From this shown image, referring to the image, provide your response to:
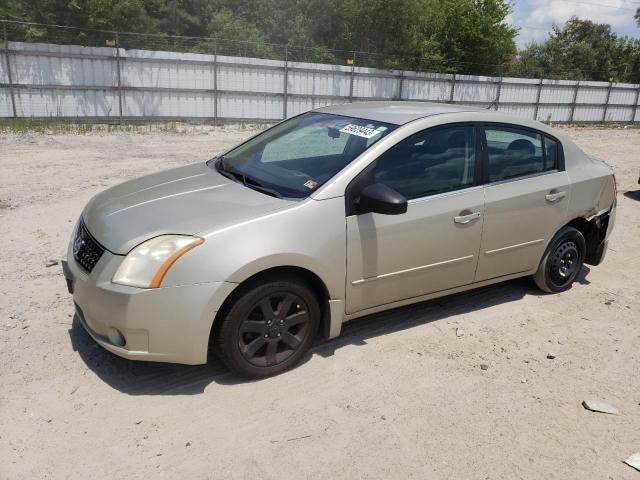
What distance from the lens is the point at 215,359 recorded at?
145 inches

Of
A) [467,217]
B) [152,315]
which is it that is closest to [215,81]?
[467,217]

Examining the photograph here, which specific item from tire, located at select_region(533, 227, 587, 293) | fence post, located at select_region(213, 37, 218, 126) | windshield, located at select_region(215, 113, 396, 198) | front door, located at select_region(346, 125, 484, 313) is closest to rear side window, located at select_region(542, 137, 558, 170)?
tire, located at select_region(533, 227, 587, 293)

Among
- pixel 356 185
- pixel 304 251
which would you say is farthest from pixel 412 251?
pixel 304 251

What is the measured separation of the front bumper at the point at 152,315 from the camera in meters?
3.03

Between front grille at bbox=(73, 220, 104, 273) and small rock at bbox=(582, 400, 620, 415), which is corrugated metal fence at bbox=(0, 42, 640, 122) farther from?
small rock at bbox=(582, 400, 620, 415)

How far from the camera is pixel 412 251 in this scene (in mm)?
3838

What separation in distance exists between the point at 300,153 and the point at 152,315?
177cm

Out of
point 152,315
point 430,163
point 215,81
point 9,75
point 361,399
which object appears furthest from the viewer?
point 215,81

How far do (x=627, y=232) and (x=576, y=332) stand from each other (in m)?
3.54

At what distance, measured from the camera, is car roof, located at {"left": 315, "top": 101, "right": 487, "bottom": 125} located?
404 centimetres

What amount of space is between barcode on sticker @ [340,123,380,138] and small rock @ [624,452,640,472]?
243 cm

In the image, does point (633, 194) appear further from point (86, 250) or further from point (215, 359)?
point (86, 250)

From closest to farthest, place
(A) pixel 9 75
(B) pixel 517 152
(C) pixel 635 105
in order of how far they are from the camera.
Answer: (B) pixel 517 152
(A) pixel 9 75
(C) pixel 635 105

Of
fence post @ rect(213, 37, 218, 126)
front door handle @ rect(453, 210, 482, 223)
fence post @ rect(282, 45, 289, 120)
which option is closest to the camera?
front door handle @ rect(453, 210, 482, 223)
